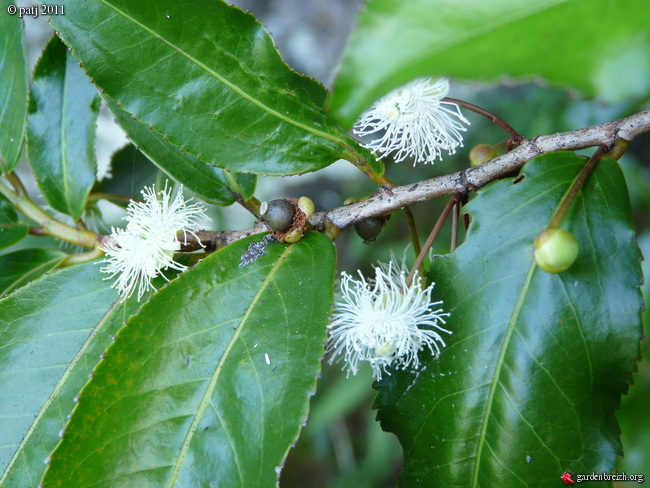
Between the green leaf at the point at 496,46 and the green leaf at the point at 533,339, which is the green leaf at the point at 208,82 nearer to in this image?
the green leaf at the point at 533,339

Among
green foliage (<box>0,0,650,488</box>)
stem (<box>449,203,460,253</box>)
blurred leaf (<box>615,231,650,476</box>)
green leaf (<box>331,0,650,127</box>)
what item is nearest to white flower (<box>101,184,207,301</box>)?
green foliage (<box>0,0,650,488</box>)

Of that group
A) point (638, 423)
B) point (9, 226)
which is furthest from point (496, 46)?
point (638, 423)

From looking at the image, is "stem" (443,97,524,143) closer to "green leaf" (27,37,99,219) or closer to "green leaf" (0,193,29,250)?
"green leaf" (27,37,99,219)

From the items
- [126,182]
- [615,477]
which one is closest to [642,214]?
[615,477]

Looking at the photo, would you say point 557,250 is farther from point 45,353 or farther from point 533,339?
point 45,353

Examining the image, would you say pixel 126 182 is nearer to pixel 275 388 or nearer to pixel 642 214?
pixel 275 388

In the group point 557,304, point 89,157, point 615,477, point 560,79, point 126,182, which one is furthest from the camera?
point 126,182
